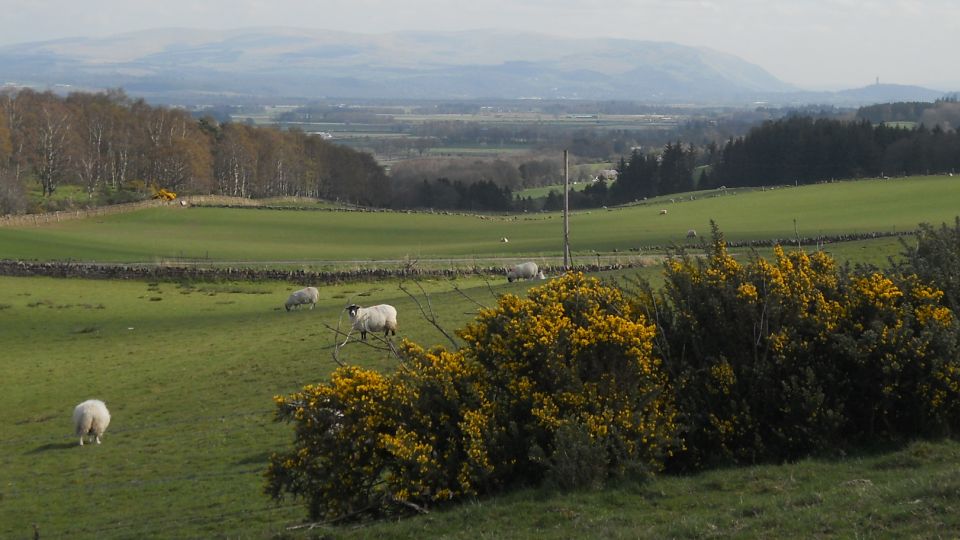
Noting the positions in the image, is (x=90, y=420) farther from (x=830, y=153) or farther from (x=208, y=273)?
(x=830, y=153)

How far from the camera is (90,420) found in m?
24.1

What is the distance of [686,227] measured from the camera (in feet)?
242

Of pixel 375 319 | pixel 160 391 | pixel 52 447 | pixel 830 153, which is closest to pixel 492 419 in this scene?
pixel 52 447

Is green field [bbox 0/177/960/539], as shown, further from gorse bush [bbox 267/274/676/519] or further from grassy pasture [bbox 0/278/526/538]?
gorse bush [bbox 267/274/676/519]

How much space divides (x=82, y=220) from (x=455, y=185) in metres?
63.1

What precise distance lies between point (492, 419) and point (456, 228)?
230 ft

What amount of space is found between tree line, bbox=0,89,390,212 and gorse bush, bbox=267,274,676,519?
8420 centimetres

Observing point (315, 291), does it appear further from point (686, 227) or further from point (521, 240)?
point (686, 227)

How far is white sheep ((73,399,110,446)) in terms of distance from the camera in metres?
24.1

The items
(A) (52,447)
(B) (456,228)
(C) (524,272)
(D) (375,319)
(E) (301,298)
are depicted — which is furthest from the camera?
(B) (456,228)

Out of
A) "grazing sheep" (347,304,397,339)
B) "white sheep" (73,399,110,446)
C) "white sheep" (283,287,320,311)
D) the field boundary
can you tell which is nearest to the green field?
"white sheep" (73,399,110,446)

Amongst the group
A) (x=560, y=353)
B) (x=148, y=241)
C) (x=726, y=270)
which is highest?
(x=726, y=270)

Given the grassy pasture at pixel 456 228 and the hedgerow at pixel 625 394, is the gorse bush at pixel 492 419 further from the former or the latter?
the grassy pasture at pixel 456 228

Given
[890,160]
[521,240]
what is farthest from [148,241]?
[890,160]
